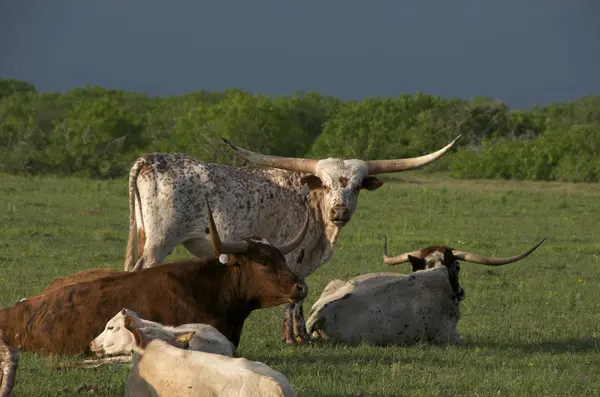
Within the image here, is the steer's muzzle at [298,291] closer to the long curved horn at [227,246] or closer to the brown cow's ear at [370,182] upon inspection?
the long curved horn at [227,246]

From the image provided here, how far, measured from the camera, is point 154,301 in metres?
8.41

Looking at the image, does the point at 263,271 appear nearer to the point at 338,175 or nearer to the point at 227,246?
the point at 227,246

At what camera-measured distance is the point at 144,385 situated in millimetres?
6461

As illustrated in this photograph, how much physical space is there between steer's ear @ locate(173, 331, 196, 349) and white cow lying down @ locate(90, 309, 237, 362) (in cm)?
3

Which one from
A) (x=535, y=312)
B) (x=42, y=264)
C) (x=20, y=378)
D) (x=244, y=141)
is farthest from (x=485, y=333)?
(x=244, y=141)

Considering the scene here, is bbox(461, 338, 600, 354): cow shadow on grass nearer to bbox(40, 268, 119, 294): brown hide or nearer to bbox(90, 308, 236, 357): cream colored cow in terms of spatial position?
→ bbox(90, 308, 236, 357): cream colored cow

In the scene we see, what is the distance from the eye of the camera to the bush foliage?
3588 cm

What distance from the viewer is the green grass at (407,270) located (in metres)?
7.80

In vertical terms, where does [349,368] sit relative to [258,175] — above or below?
below

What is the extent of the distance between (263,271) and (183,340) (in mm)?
1648

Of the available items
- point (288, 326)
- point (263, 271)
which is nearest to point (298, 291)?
point (263, 271)

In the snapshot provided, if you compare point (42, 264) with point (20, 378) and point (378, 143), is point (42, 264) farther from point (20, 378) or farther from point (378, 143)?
point (378, 143)

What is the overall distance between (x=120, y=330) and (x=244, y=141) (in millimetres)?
36790

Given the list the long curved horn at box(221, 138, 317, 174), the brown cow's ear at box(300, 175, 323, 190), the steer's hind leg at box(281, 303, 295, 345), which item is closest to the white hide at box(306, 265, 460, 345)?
the steer's hind leg at box(281, 303, 295, 345)
